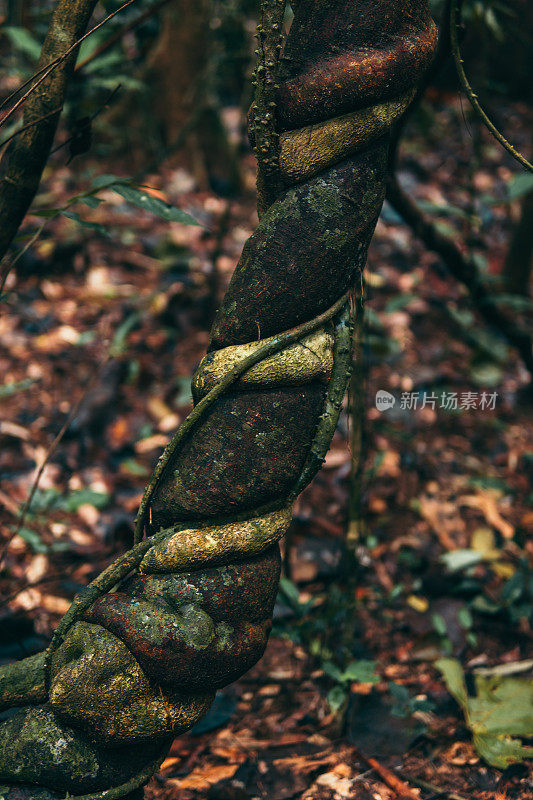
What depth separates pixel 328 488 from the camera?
278cm

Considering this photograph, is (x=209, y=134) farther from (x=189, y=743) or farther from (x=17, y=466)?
(x=189, y=743)

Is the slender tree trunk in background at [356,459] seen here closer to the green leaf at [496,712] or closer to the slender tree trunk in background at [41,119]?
the green leaf at [496,712]

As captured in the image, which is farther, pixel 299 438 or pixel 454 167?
pixel 454 167

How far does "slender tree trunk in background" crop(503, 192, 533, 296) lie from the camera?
3.34m

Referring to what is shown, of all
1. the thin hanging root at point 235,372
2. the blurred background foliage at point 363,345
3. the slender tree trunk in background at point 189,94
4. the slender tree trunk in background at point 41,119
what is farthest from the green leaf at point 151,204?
the slender tree trunk in background at point 189,94

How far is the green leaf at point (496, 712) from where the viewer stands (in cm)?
159

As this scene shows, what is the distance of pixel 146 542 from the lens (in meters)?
1.16

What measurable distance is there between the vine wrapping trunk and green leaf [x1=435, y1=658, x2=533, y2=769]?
84 cm

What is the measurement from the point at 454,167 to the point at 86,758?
447cm

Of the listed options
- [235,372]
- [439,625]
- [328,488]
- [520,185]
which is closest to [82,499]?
[328,488]

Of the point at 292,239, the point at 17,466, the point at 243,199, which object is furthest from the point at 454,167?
the point at 292,239

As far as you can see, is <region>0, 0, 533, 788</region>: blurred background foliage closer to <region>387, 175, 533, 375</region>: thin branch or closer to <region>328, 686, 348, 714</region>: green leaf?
<region>328, 686, 348, 714</region>: green leaf

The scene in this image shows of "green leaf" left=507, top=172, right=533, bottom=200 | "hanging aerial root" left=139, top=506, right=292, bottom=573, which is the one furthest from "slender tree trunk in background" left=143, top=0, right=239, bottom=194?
"hanging aerial root" left=139, top=506, right=292, bottom=573

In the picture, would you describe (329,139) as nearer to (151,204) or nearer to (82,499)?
(151,204)
